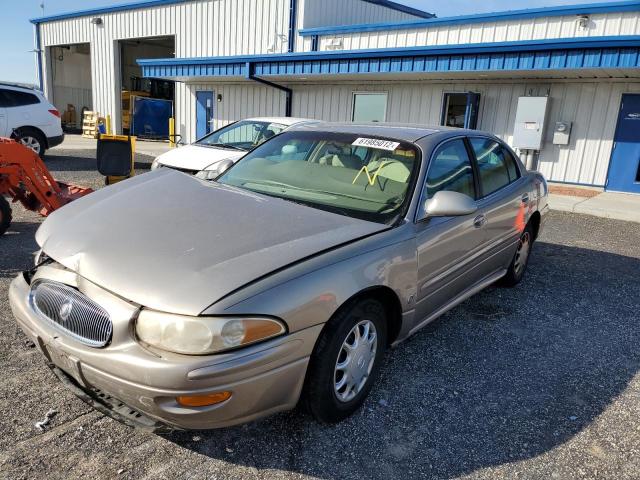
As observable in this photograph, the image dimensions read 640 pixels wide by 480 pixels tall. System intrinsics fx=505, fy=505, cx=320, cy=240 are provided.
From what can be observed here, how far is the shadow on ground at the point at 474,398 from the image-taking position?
2.48 m

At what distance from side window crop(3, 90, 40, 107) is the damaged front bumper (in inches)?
487

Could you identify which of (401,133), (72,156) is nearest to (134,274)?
(401,133)

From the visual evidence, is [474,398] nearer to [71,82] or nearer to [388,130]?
[388,130]

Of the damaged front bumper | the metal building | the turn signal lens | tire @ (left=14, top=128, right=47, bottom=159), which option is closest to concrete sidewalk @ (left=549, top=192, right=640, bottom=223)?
the metal building

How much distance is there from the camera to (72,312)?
7.52 feet

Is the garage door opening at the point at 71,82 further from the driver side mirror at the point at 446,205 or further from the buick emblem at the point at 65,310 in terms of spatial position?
the driver side mirror at the point at 446,205

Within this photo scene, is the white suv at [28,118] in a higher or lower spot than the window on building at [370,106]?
lower

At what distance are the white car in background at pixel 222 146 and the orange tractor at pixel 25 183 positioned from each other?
200 centimetres

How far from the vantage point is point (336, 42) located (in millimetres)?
15789

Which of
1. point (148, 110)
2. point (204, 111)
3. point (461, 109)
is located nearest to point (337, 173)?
point (461, 109)

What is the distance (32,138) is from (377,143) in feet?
39.9

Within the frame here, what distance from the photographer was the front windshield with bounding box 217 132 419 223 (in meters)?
3.09

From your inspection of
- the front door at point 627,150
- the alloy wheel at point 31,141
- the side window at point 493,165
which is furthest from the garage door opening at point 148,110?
the side window at point 493,165

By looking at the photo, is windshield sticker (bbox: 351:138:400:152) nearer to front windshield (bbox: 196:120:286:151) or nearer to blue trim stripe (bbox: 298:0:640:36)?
front windshield (bbox: 196:120:286:151)
